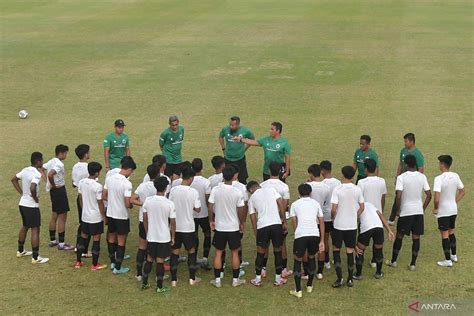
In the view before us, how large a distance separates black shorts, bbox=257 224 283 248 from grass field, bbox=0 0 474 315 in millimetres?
764

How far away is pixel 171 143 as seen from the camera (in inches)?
512

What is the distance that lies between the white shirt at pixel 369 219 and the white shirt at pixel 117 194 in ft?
13.3

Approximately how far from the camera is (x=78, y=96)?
22.0m

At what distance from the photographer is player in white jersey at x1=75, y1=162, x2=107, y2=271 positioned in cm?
1003

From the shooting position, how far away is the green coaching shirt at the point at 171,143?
42.5 feet

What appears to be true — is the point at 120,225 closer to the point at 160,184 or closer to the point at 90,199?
the point at 90,199

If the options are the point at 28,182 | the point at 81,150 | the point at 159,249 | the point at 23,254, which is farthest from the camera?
the point at 81,150

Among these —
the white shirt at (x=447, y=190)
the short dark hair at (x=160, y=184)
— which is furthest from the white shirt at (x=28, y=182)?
the white shirt at (x=447, y=190)

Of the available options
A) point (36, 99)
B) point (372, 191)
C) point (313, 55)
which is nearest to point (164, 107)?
point (36, 99)

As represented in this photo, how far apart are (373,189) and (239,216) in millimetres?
2404

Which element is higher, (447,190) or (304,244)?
(447,190)

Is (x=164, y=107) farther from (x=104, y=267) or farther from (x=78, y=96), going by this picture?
(x=104, y=267)

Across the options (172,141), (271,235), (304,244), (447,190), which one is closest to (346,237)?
(304,244)

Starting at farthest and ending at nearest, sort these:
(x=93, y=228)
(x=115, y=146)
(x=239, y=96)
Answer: (x=239, y=96), (x=115, y=146), (x=93, y=228)
